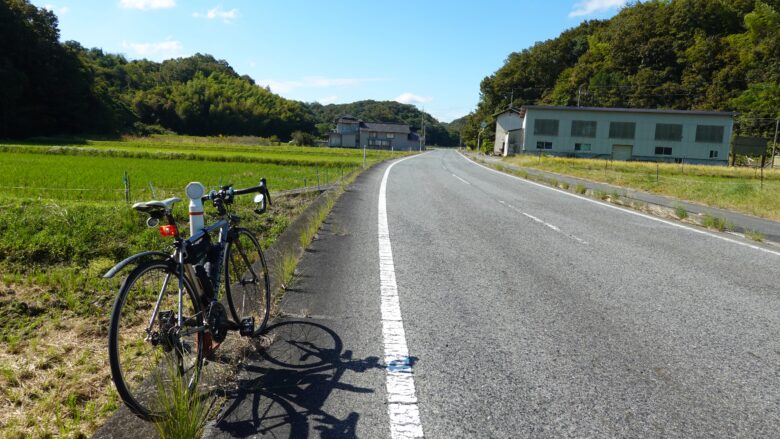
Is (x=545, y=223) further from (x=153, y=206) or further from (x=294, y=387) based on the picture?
(x=153, y=206)

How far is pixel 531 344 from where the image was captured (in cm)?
314

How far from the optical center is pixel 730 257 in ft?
20.0

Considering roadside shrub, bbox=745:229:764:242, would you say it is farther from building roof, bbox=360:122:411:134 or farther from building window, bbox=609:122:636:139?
building roof, bbox=360:122:411:134

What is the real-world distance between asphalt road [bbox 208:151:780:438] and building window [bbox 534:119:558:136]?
44.6 metres

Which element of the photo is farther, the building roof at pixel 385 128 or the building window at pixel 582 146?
the building roof at pixel 385 128

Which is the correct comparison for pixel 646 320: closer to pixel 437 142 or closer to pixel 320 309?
pixel 320 309

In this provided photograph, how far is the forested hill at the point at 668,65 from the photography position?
52531 mm

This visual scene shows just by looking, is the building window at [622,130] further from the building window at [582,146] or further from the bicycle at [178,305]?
the bicycle at [178,305]

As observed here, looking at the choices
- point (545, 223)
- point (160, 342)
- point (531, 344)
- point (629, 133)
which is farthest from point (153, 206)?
point (629, 133)

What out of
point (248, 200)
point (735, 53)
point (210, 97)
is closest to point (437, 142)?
point (210, 97)

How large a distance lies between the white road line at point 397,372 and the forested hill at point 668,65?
60.3 meters

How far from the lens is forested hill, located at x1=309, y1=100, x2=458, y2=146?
447 feet

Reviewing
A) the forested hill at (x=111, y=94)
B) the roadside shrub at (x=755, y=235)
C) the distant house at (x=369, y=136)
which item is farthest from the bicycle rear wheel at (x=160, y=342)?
the distant house at (x=369, y=136)

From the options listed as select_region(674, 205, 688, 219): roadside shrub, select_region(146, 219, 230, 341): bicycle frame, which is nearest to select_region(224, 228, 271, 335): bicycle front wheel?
select_region(146, 219, 230, 341): bicycle frame
